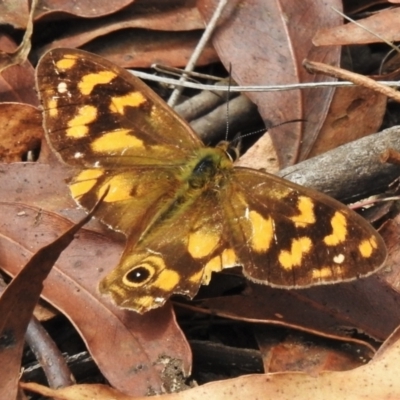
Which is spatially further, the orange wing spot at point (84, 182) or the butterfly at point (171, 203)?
the orange wing spot at point (84, 182)

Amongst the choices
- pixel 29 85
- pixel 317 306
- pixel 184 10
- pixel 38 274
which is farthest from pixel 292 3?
pixel 38 274

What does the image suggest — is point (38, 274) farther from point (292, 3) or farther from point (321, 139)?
point (292, 3)

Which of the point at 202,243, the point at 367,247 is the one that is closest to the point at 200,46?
→ the point at 202,243

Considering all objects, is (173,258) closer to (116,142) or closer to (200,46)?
(116,142)

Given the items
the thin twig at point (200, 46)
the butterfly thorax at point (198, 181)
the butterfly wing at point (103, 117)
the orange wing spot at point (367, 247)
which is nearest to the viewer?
the orange wing spot at point (367, 247)

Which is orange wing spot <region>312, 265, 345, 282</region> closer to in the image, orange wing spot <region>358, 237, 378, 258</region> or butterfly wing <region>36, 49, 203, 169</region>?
orange wing spot <region>358, 237, 378, 258</region>

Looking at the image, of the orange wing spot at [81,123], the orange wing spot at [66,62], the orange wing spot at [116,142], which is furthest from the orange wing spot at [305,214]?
the orange wing spot at [66,62]

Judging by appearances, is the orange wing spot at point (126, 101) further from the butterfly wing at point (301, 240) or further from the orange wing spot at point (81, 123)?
the butterfly wing at point (301, 240)

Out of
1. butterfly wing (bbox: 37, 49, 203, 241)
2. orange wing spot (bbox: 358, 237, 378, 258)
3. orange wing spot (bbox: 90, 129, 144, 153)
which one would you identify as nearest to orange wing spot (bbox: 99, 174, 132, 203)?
butterfly wing (bbox: 37, 49, 203, 241)
